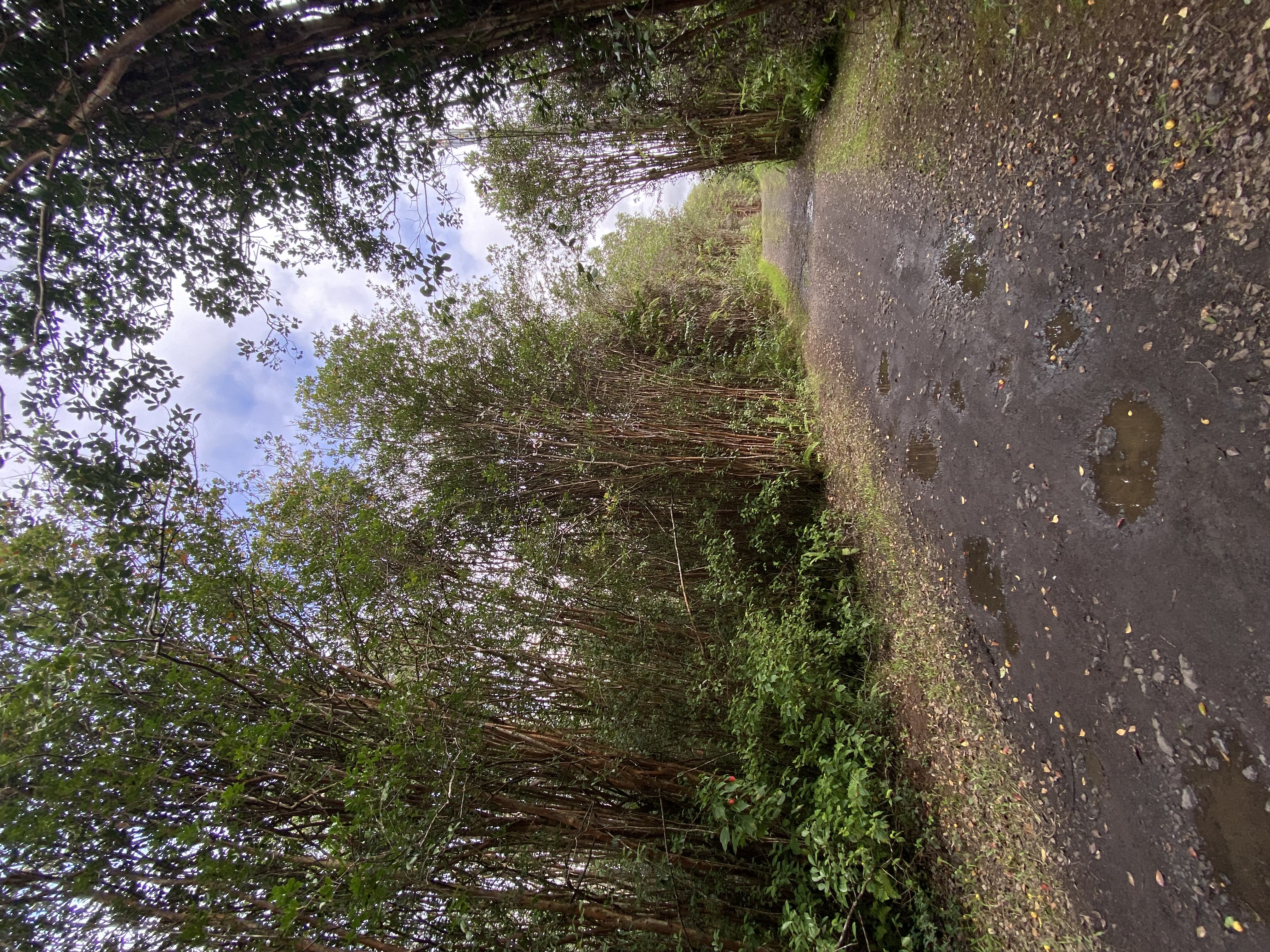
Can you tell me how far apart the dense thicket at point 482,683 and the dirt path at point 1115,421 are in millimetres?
1536

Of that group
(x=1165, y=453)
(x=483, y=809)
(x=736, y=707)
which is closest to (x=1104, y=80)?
(x=1165, y=453)

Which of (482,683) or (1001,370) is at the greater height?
(1001,370)

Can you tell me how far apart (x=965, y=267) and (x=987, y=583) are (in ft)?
7.00

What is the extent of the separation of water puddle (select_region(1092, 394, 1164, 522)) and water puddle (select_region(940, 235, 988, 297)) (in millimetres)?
1314

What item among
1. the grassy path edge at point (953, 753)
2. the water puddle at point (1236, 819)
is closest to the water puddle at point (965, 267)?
the grassy path edge at point (953, 753)

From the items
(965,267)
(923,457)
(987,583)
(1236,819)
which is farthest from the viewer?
(923,457)

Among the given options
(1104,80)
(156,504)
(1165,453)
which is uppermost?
(1104,80)

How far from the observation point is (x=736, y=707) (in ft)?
16.7

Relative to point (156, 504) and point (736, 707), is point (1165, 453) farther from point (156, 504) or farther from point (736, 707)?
point (156, 504)

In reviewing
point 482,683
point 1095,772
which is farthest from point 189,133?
point 1095,772

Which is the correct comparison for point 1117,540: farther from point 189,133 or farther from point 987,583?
point 189,133

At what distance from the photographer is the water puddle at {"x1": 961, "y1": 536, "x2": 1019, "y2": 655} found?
3576mm

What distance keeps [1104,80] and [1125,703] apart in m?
3.02

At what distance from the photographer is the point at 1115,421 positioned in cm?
283
